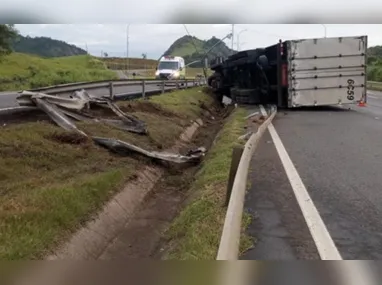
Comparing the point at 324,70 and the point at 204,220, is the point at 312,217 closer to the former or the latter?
the point at 204,220

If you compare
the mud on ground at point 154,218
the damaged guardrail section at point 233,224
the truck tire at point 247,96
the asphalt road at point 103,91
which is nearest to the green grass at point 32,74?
the asphalt road at point 103,91

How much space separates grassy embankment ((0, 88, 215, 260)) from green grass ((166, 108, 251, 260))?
0.67ft

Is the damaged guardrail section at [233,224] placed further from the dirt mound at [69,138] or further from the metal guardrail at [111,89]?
the metal guardrail at [111,89]

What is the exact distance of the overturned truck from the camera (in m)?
19.3

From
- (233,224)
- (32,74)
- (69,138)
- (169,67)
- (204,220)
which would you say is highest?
(169,67)

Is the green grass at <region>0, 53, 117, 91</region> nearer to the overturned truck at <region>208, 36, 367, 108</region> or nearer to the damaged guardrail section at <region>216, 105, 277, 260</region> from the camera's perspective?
the overturned truck at <region>208, 36, 367, 108</region>

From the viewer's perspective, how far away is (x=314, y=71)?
19422mm

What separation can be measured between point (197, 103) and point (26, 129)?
14.2 meters

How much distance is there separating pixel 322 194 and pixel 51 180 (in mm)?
3589

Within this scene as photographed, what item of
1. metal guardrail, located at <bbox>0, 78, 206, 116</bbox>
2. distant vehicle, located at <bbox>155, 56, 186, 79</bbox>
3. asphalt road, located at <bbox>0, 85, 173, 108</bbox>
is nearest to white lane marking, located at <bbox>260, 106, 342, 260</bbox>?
metal guardrail, located at <bbox>0, 78, 206, 116</bbox>

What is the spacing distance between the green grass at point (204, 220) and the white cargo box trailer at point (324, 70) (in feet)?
33.9

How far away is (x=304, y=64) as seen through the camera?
19.4 meters

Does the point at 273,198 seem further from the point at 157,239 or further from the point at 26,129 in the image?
the point at 26,129

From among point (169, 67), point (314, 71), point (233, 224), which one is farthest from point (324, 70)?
point (169, 67)
